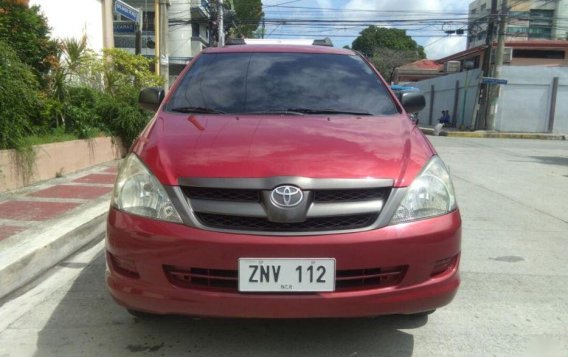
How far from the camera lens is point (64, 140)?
7641 millimetres

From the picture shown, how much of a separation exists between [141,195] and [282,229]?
0.72 m

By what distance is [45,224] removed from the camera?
4785mm

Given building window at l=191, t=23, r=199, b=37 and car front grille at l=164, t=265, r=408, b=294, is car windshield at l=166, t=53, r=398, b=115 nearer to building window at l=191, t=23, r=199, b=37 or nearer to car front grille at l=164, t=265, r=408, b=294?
Result: car front grille at l=164, t=265, r=408, b=294

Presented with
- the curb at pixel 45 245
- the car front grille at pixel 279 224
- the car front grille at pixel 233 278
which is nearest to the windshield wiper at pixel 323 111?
the car front grille at pixel 279 224

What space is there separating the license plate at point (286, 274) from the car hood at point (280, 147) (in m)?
0.40

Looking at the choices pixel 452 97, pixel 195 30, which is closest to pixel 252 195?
pixel 452 97

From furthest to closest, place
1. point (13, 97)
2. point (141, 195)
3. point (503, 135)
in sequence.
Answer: point (503, 135) → point (13, 97) → point (141, 195)

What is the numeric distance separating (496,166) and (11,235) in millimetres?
10120

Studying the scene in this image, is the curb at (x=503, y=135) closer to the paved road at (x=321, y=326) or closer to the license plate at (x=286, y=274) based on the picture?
the paved road at (x=321, y=326)

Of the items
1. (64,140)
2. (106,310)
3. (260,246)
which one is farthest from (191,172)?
(64,140)

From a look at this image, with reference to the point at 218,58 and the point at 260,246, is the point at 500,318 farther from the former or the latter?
the point at 218,58

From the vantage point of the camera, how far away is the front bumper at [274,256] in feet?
7.77

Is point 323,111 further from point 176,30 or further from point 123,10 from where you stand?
point 176,30

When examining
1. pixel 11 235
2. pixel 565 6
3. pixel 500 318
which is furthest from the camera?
pixel 565 6
